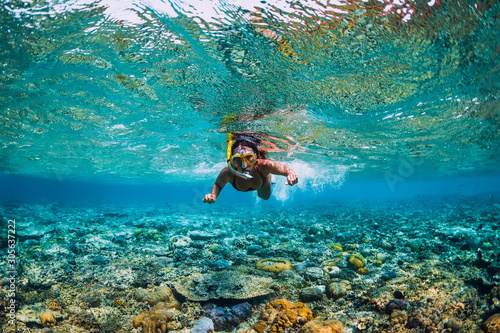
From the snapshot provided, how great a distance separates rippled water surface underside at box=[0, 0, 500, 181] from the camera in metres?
5.21

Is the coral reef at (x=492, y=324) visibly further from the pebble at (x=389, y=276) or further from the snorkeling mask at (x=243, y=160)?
the snorkeling mask at (x=243, y=160)

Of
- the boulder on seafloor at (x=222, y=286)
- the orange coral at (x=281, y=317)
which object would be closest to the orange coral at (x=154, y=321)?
the boulder on seafloor at (x=222, y=286)

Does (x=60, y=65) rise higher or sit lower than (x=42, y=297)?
higher

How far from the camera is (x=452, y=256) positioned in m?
7.00

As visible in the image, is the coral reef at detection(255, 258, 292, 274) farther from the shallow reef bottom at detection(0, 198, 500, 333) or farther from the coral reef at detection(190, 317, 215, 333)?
the coral reef at detection(190, 317, 215, 333)

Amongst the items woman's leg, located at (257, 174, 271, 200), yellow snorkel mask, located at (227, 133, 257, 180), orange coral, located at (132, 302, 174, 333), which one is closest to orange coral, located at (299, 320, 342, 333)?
orange coral, located at (132, 302, 174, 333)

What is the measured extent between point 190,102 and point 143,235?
7135 mm

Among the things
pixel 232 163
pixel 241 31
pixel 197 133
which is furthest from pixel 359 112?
pixel 197 133

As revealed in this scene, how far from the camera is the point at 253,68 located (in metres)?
7.11

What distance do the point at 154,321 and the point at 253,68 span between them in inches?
266

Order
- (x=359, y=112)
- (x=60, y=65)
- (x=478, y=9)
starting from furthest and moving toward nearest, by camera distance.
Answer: (x=359, y=112), (x=60, y=65), (x=478, y=9)

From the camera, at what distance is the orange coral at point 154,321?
11.9 feet

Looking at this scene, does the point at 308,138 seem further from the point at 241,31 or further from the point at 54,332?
the point at 54,332

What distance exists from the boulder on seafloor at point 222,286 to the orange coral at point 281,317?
0.75m
